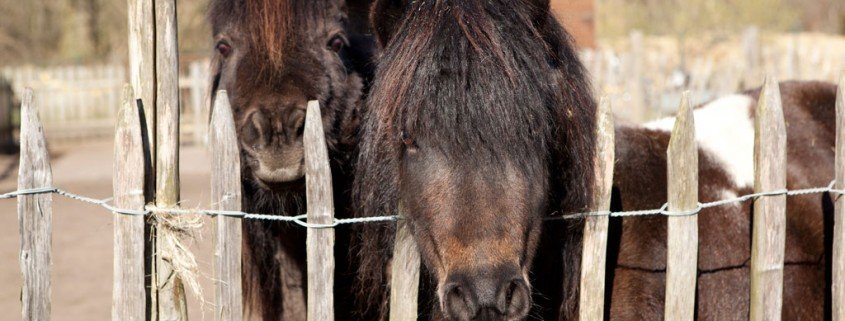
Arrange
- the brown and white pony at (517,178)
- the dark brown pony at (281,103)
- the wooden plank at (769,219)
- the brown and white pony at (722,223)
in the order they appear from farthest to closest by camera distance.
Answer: the dark brown pony at (281,103) < the brown and white pony at (722,223) < the wooden plank at (769,219) < the brown and white pony at (517,178)

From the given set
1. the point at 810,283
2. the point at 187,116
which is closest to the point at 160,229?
the point at 810,283

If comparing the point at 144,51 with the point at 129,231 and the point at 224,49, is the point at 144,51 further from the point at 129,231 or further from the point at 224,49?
the point at 224,49

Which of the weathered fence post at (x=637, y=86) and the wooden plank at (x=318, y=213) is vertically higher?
the weathered fence post at (x=637, y=86)

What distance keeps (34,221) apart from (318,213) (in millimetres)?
926

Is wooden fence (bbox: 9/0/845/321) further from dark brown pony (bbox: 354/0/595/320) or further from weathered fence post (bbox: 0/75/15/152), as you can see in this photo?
weathered fence post (bbox: 0/75/15/152)

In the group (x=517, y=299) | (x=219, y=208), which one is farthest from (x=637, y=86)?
(x=517, y=299)

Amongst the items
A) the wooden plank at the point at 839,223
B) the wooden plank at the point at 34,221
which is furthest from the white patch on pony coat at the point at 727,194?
the wooden plank at the point at 34,221

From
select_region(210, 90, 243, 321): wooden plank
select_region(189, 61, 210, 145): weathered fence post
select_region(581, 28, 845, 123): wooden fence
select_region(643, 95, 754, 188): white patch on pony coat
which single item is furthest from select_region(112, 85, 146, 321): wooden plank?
select_region(189, 61, 210, 145): weathered fence post

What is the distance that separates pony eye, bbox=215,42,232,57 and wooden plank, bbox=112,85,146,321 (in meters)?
1.13

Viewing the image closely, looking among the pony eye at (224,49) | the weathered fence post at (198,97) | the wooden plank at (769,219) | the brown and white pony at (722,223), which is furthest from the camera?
the weathered fence post at (198,97)

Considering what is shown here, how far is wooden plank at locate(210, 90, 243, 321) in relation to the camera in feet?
8.46

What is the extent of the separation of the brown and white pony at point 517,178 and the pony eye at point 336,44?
3.19 ft

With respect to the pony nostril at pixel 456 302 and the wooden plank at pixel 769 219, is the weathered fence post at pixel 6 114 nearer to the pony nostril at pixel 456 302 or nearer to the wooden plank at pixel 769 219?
the pony nostril at pixel 456 302

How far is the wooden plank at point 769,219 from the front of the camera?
9.27 feet
